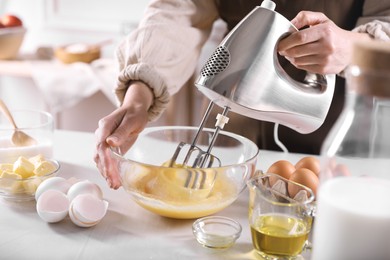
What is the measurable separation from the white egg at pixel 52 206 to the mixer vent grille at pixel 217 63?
271 mm

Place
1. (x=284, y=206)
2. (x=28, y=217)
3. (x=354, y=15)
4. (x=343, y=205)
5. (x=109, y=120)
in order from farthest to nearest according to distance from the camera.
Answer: (x=354, y=15)
(x=109, y=120)
(x=28, y=217)
(x=284, y=206)
(x=343, y=205)

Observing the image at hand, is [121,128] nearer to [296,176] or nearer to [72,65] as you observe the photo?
[296,176]

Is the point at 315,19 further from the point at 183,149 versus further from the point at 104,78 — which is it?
the point at 104,78

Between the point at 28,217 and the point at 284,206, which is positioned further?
the point at 28,217

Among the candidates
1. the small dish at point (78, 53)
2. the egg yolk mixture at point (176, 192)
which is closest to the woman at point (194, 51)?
the egg yolk mixture at point (176, 192)

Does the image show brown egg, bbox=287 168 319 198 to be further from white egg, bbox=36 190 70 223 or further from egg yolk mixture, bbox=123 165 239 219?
white egg, bbox=36 190 70 223

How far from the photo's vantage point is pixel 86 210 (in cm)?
84

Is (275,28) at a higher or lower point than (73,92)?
higher

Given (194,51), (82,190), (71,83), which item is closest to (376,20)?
(194,51)

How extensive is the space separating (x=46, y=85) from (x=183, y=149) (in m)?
1.15

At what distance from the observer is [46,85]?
2.08m

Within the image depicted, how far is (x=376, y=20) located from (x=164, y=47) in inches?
16.3

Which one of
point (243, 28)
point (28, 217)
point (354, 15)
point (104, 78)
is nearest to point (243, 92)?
point (243, 28)

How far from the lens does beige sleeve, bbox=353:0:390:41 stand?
112 centimetres
